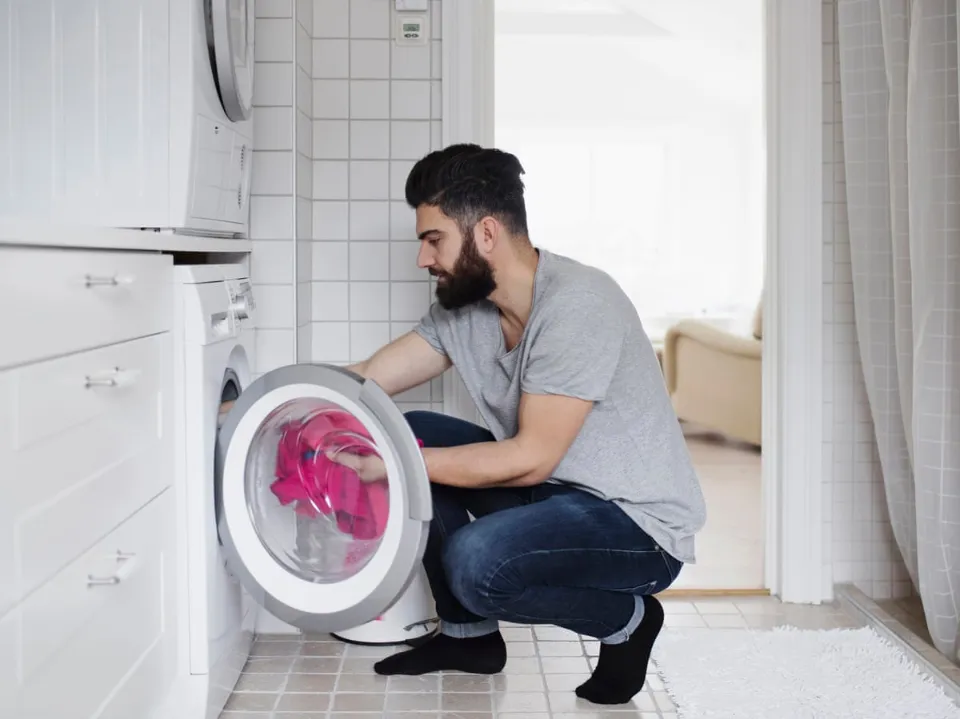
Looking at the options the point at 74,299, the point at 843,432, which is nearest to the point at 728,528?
the point at 843,432

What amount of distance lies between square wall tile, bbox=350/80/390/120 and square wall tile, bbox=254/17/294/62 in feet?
1.10

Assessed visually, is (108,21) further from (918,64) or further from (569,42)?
(569,42)

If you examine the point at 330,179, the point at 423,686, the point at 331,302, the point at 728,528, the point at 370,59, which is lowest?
the point at 423,686

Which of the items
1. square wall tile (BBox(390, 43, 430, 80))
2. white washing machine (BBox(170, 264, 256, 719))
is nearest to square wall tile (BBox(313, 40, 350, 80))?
square wall tile (BBox(390, 43, 430, 80))

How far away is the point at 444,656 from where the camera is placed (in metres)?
2.35

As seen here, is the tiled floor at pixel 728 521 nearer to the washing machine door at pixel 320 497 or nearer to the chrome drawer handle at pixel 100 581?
the washing machine door at pixel 320 497

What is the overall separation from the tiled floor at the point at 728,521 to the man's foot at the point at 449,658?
34.6 inches

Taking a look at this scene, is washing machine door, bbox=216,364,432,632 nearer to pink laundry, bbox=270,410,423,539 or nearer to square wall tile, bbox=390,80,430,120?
pink laundry, bbox=270,410,423,539

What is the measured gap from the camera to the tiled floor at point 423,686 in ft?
7.14

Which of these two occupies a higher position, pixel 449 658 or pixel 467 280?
pixel 467 280

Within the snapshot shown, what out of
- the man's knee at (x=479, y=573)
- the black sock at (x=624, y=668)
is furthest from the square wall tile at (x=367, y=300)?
the black sock at (x=624, y=668)

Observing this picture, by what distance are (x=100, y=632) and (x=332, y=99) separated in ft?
5.51

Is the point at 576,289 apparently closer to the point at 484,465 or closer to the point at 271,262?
the point at 484,465

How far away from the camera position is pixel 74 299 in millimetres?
1418
